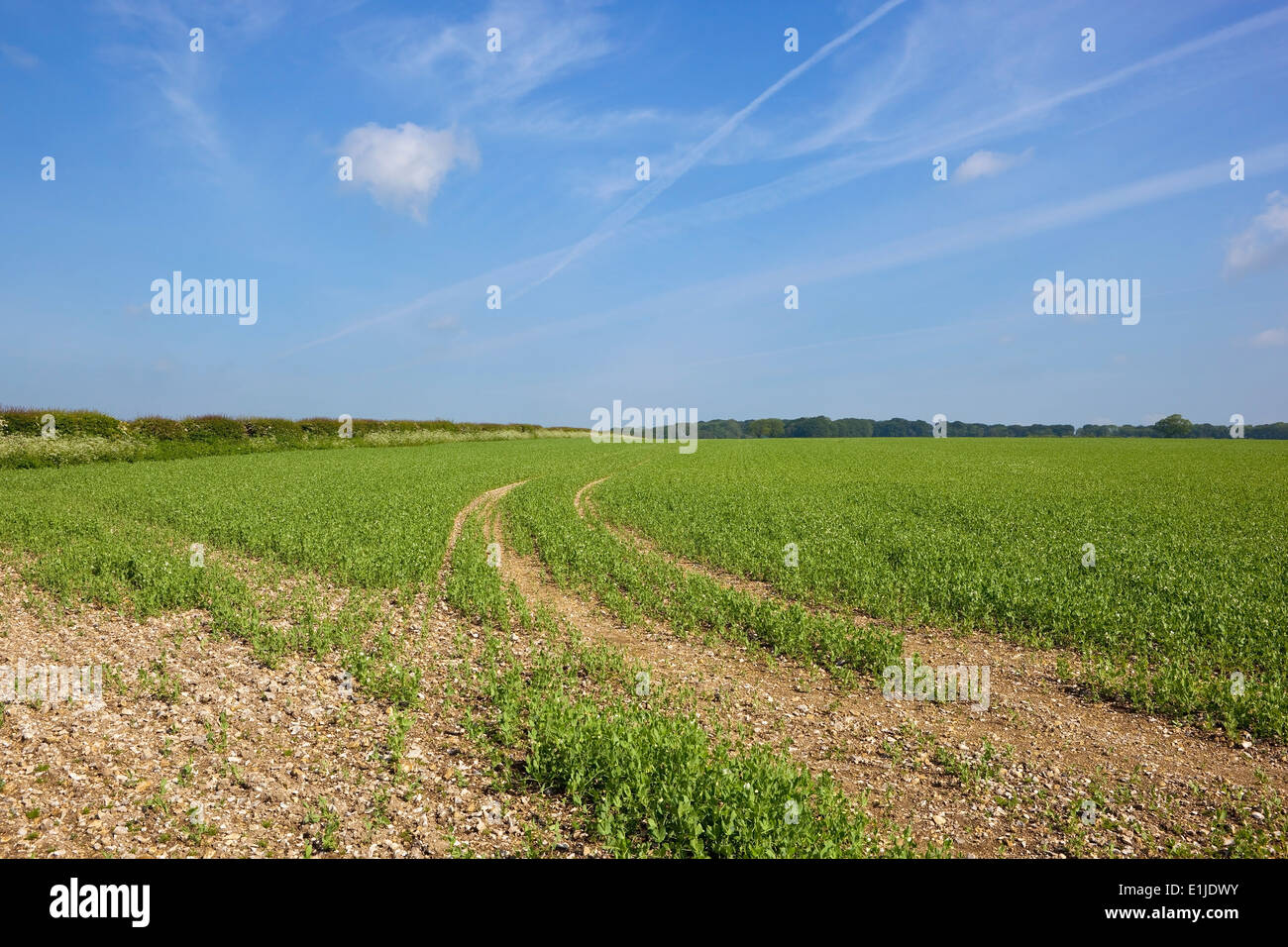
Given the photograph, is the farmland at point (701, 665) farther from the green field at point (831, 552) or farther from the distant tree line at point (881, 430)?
the distant tree line at point (881, 430)

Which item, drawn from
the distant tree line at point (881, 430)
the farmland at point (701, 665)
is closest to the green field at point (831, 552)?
the farmland at point (701, 665)

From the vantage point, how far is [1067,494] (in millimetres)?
30625

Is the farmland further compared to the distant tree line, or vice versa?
the distant tree line

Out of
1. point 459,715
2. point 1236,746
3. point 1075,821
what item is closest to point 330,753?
point 459,715

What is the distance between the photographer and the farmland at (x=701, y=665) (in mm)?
6391

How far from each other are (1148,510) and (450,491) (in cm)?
2993

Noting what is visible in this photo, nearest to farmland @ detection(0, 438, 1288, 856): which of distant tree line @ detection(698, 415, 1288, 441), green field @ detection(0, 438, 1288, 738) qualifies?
green field @ detection(0, 438, 1288, 738)

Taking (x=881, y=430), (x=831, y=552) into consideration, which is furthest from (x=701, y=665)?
(x=881, y=430)

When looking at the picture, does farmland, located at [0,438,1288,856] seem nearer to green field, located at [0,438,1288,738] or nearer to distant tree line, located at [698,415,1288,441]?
green field, located at [0,438,1288,738]

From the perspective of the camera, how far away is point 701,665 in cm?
1070

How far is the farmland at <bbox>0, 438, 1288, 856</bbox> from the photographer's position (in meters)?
6.39

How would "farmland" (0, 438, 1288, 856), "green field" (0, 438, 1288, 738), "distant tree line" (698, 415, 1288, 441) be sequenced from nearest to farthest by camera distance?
"farmland" (0, 438, 1288, 856)
"green field" (0, 438, 1288, 738)
"distant tree line" (698, 415, 1288, 441)

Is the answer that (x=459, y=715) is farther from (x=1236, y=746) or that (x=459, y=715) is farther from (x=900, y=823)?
(x=1236, y=746)
